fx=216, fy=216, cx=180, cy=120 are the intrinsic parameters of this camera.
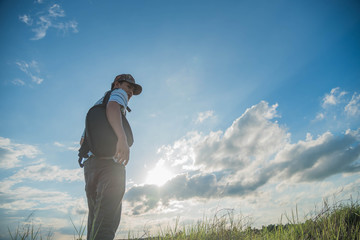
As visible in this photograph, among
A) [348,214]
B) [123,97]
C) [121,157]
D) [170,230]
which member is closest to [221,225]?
[170,230]

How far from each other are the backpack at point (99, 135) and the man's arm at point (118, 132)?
25 centimetres

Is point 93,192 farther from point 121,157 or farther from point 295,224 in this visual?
point 295,224

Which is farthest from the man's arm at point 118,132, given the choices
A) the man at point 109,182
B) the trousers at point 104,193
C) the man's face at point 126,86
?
the man's face at point 126,86

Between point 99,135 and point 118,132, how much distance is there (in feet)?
1.32

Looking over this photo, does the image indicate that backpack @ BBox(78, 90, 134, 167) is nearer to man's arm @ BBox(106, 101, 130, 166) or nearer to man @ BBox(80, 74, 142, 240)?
man @ BBox(80, 74, 142, 240)

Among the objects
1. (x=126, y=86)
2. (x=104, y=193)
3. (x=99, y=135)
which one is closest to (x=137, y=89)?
(x=126, y=86)

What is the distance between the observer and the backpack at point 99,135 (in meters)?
2.66

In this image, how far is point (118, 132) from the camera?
2475 millimetres

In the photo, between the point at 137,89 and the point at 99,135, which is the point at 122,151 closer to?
the point at 99,135

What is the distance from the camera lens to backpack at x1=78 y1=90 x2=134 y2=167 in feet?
8.73

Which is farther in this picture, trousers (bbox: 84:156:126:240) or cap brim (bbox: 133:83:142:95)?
cap brim (bbox: 133:83:142:95)

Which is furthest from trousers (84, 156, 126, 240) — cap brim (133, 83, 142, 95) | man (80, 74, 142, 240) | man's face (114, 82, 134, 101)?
cap brim (133, 83, 142, 95)

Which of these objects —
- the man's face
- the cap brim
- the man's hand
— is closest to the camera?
the man's hand

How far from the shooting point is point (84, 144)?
298 cm
